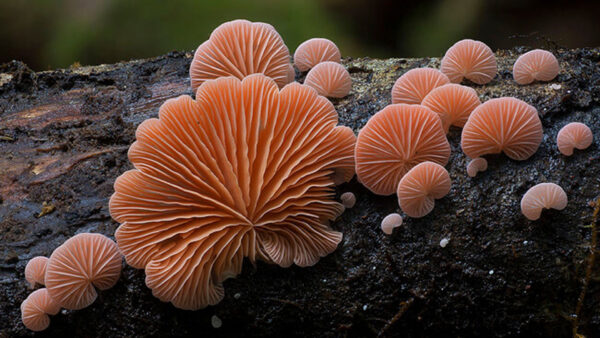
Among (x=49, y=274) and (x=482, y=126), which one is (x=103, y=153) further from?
(x=482, y=126)

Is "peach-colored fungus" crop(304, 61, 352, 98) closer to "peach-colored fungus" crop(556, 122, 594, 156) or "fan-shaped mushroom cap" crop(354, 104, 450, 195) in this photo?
"fan-shaped mushroom cap" crop(354, 104, 450, 195)

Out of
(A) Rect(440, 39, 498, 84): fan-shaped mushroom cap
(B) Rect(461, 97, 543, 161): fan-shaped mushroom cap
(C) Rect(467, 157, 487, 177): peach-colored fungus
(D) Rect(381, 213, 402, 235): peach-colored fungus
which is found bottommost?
(D) Rect(381, 213, 402, 235): peach-colored fungus

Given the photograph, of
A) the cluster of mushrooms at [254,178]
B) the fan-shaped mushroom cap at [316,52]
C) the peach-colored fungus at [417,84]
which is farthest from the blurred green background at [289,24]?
the cluster of mushrooms at [254,178]

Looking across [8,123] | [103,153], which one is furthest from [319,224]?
[8,123]

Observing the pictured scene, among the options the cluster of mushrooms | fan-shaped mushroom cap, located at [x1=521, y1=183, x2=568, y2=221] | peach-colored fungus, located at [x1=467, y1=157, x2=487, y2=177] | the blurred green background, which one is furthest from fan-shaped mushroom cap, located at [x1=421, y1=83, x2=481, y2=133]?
the blurred green background

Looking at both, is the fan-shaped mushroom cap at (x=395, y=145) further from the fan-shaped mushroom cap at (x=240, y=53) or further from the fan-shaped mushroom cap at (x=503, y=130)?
the fan-shaped mushroom cap at (x=240, y=53)
